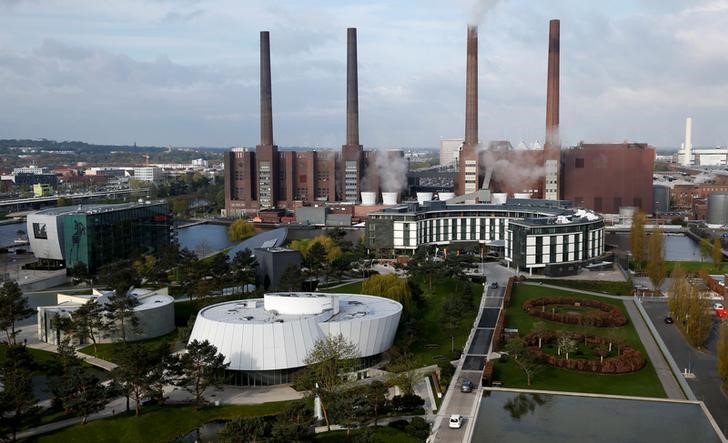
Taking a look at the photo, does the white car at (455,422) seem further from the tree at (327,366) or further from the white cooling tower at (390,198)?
the white cooling tower at (390,198)

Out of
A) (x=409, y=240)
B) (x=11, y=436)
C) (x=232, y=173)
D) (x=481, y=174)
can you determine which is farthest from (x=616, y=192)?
(x=11, y=436)

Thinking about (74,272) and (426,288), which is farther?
(74,272)

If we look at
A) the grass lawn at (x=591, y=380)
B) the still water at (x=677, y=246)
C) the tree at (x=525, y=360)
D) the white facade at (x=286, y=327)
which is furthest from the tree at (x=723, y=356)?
the still water at (x=677, y=246)

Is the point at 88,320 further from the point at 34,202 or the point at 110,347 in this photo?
the point at 34,202

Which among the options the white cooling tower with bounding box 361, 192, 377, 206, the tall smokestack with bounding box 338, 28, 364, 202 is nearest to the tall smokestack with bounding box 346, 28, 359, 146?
the tall smokestack with bounding box 338, 28, 364, 202

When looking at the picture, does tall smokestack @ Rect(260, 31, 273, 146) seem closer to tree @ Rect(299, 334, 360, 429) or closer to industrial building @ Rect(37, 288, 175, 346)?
industrial building @ Rect(37, 288, 175, 346)

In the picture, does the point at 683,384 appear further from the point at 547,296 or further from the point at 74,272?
the point at 74,272

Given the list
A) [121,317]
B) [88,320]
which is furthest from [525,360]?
[88,320]
